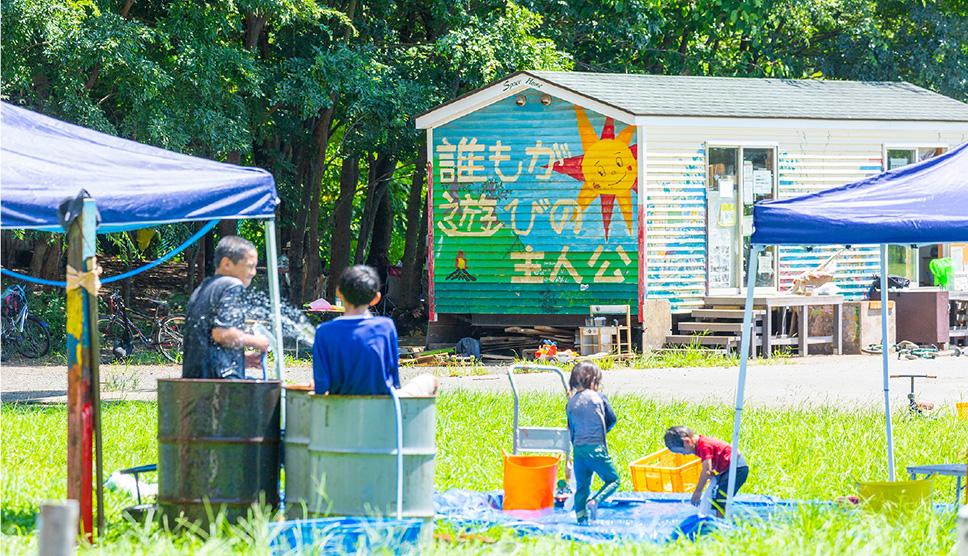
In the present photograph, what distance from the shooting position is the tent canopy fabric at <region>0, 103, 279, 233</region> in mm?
5699

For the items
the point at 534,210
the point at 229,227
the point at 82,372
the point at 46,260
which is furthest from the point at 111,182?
the point at 46,260

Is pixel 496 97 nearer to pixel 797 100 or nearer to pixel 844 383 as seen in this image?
pixel 797 100

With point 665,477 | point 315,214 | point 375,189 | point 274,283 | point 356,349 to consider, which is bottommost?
point 665,477

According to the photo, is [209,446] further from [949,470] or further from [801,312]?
[801,312]

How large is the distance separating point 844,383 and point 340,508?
9981mm

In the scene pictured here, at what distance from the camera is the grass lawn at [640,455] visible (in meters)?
5.35

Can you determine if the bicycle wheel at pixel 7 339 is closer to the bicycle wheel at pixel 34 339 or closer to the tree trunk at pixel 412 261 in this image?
the bicycle wheel at pixel 34 339

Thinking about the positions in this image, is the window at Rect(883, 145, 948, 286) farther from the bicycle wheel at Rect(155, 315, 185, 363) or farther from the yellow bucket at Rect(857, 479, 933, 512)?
the yellow bucket at Rect(857, 479, 933, 512)

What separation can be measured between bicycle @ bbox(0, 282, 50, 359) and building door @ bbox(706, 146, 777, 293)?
1064 centimetres

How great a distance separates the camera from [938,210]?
6121 millimetres

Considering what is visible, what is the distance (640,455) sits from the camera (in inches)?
334

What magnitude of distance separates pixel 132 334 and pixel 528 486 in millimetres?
13079

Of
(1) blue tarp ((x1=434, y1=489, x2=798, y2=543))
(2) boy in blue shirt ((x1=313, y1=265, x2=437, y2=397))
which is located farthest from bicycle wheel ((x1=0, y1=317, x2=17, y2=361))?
(2) boy in blue shirt ((x1=313, y1=265, x2=437, y2=397))

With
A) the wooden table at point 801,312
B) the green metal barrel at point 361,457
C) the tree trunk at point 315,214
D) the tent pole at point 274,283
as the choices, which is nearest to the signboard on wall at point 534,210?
the wooden table at point 801,312
